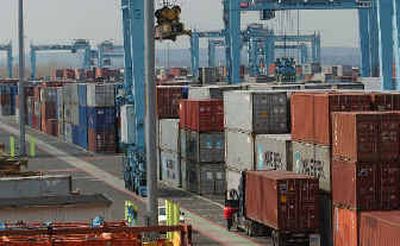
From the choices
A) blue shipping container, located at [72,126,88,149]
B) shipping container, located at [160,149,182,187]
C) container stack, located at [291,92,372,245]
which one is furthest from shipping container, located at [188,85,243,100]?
blue shipping container, located at [72,126,88,149]

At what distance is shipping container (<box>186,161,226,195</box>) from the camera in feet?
166

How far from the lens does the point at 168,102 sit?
196 ft

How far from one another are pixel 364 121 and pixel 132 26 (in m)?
21.4

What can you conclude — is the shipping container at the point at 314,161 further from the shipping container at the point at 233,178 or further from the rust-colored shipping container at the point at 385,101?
the shipping container at the point at 233,178

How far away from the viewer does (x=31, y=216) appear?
25.4 meters

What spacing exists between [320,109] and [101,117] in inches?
1761

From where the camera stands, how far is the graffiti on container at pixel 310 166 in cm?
3303

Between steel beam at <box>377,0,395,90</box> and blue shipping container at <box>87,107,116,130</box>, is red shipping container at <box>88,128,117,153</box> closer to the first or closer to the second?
blue shipping container at <box>87,107,116,130</box>

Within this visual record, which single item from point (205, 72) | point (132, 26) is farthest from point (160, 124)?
point (205, 72)

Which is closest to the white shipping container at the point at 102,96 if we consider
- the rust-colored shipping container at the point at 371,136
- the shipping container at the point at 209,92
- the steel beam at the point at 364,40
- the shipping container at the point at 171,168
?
the shipping container at the point at 171,168

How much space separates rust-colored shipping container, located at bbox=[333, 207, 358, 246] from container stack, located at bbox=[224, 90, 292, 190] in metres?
5.46

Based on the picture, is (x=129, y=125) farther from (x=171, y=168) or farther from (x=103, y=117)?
(x=103, y=117)

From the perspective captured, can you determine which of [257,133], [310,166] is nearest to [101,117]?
[257,133]

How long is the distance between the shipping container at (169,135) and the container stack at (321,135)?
65.4ft
